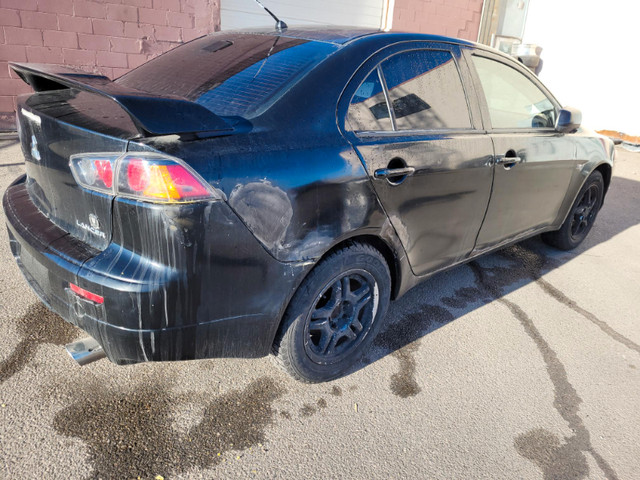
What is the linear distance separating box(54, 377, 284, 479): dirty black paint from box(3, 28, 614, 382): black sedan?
0.31 metres

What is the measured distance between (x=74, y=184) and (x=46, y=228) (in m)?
0.34

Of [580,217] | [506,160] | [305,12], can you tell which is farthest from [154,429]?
[305,12]

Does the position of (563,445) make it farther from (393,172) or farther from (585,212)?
(585,212)

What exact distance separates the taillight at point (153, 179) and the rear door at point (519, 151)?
77.9 inches

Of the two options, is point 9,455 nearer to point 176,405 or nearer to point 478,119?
point 176,405

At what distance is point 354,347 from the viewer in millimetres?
2557

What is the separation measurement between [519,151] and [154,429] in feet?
8.68

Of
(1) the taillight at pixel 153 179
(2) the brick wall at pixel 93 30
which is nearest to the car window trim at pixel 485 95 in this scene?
(1) the taillight at pixel 153 179

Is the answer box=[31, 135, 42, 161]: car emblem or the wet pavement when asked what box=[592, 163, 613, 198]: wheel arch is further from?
box=[31, 135, 42, 161]: car emblem

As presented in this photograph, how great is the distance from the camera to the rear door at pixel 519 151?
9.96ft

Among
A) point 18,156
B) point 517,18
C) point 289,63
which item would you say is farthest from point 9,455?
point 517,18

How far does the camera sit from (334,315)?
247cm

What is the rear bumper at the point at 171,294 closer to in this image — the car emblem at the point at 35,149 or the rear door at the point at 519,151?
the car emblem at the point at 35,149

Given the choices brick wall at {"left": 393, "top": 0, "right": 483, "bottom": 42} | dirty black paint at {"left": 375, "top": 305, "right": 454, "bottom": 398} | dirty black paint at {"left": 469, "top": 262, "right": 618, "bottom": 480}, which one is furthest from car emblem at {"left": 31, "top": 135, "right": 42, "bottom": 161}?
brick wall at {"left": 393, "top": 0, "right": 483, "bottom": 42}
